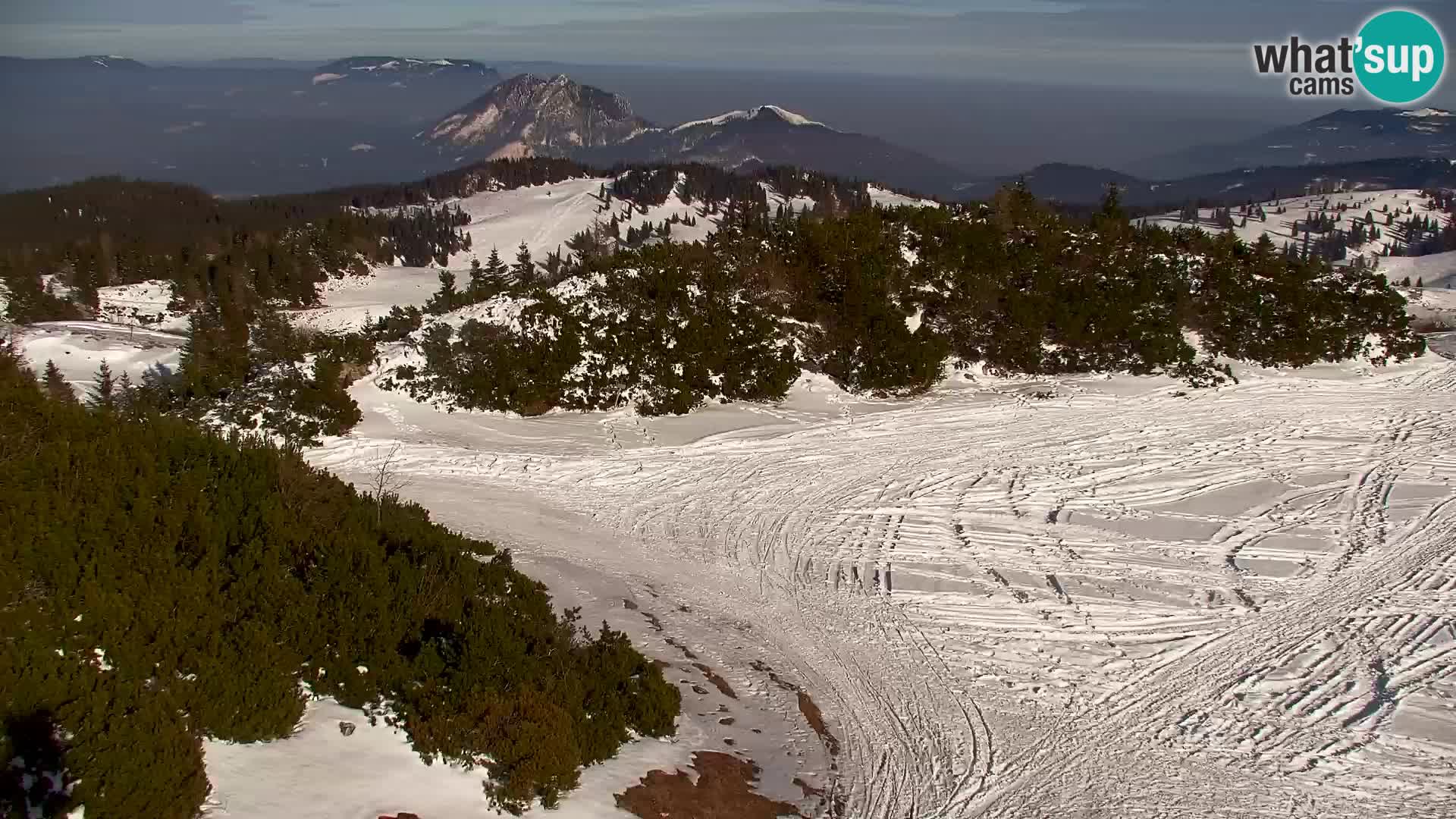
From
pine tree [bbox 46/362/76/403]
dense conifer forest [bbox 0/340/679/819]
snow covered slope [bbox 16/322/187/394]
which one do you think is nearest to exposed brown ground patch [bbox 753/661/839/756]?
dense conifer forest [bbox 0/340/679/819]

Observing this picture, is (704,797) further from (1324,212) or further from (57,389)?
(1324,212)

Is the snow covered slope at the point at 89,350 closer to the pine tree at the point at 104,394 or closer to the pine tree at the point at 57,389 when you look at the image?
the pine tree at the point at 104,394

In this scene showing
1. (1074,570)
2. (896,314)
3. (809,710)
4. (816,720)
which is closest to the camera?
(816,720)

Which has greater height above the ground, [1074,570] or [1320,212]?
[1320,212]

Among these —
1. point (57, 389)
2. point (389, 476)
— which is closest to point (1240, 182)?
point (389, 476)

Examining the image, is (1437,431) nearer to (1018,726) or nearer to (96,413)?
(1018,726)

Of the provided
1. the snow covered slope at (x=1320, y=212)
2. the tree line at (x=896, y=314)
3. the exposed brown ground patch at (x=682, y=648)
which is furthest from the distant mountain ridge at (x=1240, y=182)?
the exposed brown ground patch at (x=682, y=648)
